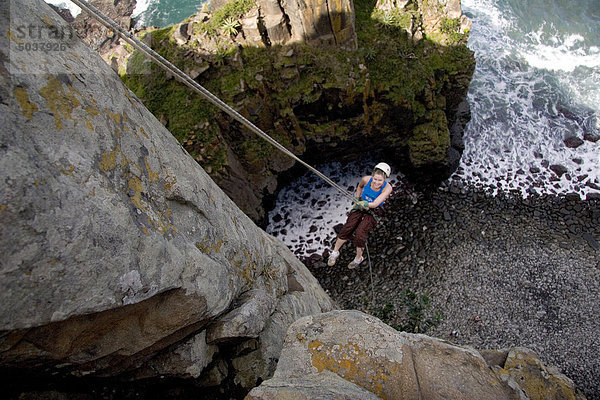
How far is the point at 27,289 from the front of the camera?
2133 millimetres

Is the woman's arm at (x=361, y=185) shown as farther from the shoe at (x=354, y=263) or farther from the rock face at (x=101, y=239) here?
the rock face at (x=101, y=239)

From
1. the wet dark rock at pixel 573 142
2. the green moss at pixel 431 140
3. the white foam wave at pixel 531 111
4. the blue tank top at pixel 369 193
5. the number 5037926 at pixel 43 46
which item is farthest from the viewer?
the wet dark rock at pixel 573 142

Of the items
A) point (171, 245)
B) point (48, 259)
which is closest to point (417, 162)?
point (171, 245)

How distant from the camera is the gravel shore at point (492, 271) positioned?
33.9 feet

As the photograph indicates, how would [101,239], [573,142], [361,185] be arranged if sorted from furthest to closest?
[573,142] → [361,185] → [101,239]

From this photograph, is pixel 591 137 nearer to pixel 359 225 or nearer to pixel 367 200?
pixel 359 225

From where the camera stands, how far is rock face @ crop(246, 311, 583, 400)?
3.36 meters

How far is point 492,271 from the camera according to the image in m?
11.9

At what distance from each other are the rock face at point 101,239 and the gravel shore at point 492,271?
688 cm

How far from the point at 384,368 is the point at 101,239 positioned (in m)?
2.90

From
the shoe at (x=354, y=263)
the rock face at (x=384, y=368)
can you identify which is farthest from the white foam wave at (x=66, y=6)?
the rock face at (x=384, y=368)

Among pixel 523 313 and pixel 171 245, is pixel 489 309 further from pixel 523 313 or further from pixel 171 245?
pixel 171 245

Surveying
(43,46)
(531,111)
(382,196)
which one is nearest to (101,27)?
(382,196)

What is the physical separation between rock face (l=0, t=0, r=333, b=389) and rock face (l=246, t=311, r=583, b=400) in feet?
2.53
